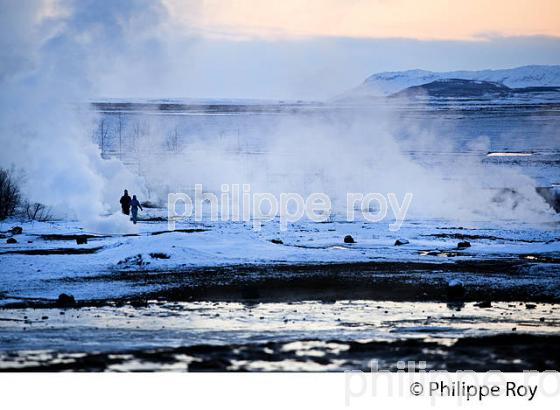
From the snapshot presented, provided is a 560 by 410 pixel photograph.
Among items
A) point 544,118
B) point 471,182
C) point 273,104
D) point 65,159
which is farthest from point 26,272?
point 471,182

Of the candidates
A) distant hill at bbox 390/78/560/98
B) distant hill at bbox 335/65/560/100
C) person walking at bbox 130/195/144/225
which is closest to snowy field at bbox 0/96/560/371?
person walking at bbox 130/195/144/225

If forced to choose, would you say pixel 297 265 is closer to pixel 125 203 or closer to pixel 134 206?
pixel 134 206

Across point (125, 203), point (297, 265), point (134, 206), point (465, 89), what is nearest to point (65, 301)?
point (297, 265)

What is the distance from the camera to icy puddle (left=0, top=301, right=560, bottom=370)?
309 inches

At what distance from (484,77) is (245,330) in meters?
4.94

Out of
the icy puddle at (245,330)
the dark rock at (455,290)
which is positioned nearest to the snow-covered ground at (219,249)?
the icy puddle at (245,330)

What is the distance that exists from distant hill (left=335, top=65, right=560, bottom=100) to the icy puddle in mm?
3006

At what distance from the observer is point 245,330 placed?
8.70 m

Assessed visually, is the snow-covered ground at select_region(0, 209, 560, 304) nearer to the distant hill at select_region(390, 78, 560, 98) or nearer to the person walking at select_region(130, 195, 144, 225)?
the person walking at select_region(130, 195, 144, 225)

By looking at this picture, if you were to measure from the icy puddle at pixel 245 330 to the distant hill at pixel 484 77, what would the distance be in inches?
118

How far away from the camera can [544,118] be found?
15031 mm

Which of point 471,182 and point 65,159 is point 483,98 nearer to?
point 471,182

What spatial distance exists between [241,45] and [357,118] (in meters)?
6.47

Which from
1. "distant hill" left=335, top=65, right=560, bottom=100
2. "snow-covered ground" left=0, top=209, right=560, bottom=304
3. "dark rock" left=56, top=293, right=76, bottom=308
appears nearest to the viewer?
"dark rock" left=56, top=293, right=76, bottom=308
